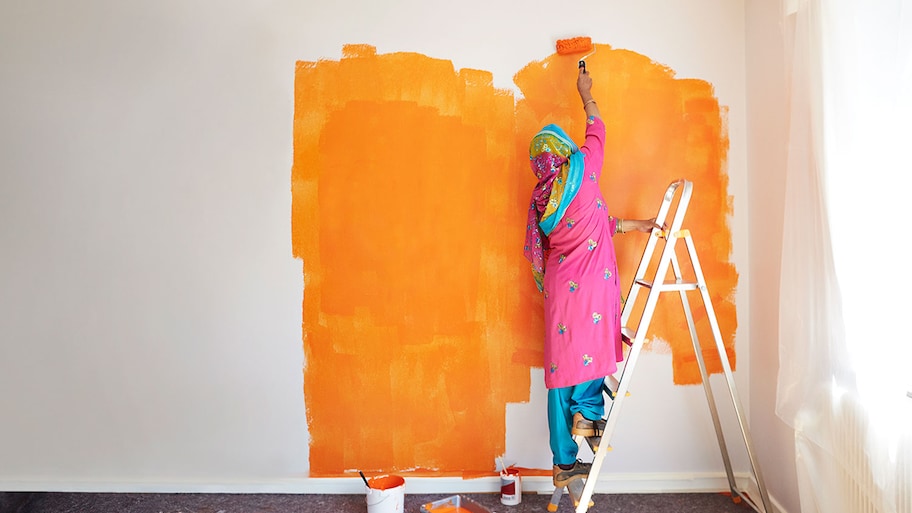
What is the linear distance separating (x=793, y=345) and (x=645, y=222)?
72 centimetres

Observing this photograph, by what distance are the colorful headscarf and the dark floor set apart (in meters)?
1.02

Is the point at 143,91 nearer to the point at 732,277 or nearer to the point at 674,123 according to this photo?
the point at 674,123

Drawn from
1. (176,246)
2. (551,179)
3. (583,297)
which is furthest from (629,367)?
(176,246)

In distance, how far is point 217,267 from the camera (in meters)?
2.69

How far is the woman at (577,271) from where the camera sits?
7.49ft

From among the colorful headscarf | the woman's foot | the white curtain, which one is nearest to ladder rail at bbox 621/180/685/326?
the colorful headscarf

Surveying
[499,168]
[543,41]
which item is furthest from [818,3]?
[499,168]

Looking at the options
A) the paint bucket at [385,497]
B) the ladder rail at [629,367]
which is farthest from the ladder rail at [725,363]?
the paint bucket at [385,497]

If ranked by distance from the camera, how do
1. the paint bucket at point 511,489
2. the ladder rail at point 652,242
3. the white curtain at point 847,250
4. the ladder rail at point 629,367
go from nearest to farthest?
1. the white curtain at point 847,250
2. the ladder rail at point 629,367
3. the ladder rail at point 652,242
4. the paint bucket at point 511,489

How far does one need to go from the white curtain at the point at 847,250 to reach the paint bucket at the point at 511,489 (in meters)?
1.06

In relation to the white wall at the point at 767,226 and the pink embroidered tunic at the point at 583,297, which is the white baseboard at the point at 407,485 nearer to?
the white wall at the point at 767,226

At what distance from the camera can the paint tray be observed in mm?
2488

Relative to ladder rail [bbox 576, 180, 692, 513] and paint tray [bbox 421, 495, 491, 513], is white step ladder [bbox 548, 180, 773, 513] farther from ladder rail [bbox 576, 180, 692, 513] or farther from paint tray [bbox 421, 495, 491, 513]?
paint tray [bbox 421, 495, 491, 513]

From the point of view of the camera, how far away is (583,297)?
2283 millimetres
